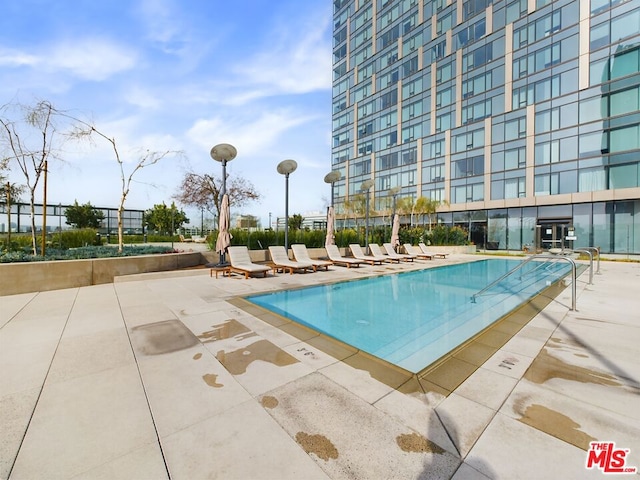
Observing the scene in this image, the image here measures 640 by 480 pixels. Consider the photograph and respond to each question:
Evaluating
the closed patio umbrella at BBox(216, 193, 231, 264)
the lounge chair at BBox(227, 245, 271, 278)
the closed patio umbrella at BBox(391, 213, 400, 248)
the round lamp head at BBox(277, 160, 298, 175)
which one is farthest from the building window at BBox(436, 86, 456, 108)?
the lounge chair at BBox(227, 245, 271, 278)

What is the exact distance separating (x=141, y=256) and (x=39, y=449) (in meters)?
8.33

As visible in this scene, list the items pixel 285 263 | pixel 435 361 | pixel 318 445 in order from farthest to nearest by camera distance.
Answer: pixel 285 263, pixel 435 361, pixel 318 445

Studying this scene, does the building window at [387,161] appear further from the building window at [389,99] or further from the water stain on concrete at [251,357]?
the water stain on concrete at [251,357]

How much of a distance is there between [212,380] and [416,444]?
80.2 inches

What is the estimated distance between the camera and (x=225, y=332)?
4.39 meters

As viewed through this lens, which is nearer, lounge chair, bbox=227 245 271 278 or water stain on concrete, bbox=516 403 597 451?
water stain on concrete, bbox=516 403 597 451

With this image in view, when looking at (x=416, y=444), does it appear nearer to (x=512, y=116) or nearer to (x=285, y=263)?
(x=285, y=263)

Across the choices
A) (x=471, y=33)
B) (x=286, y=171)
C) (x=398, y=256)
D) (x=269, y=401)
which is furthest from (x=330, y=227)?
(x=471, y=33)

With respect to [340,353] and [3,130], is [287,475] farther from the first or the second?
[3,130]

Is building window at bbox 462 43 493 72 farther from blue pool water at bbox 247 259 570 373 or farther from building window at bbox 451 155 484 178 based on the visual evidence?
blue pool water at bbox 247 259 570 373

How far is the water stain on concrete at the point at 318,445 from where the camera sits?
1.95 m

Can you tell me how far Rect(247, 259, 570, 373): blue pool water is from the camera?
439 centimetres

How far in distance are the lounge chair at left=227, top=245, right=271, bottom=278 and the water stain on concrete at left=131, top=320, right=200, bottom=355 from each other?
4724 millimetres

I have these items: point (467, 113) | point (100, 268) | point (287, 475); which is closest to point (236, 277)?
point (100, 268)
